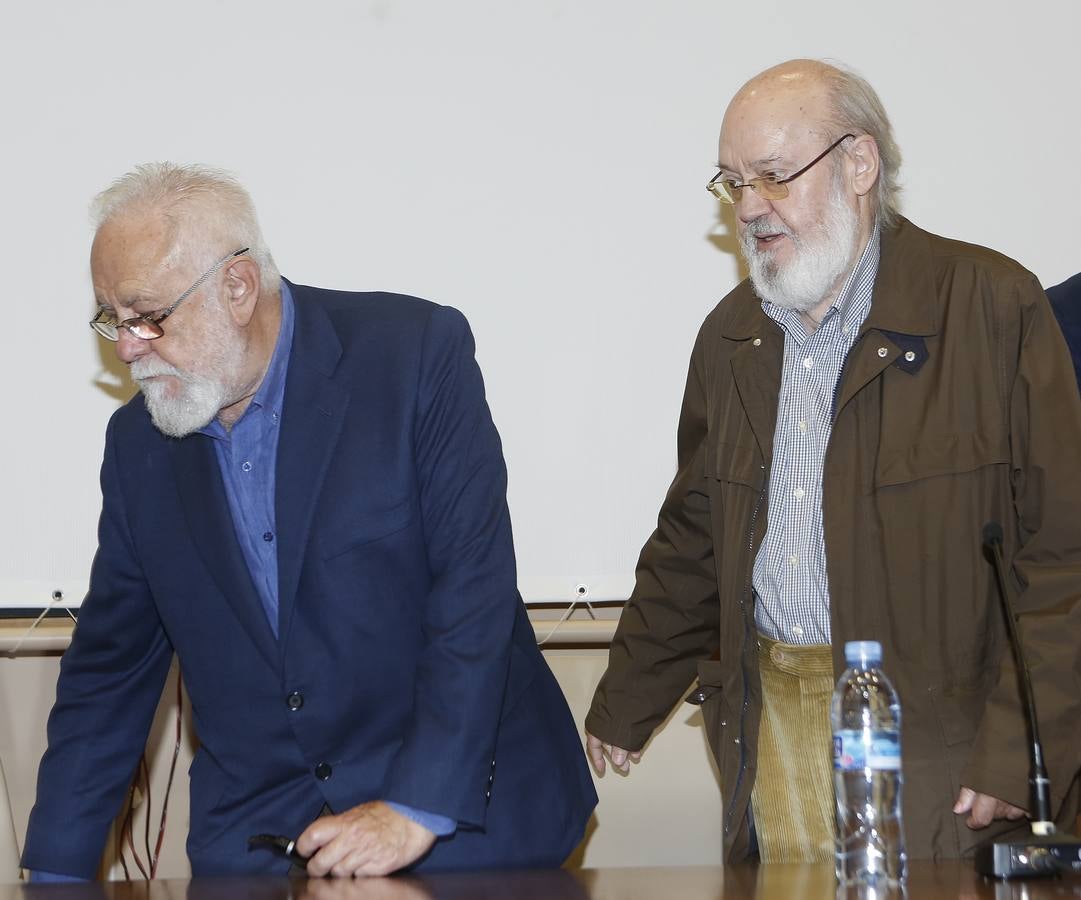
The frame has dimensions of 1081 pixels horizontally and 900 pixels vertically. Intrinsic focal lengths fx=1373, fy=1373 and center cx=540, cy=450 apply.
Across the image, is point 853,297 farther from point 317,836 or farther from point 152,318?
point 317,836

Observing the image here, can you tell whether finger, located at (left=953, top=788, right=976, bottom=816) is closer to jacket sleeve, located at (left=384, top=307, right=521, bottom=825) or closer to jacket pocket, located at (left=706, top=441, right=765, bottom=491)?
jacket pocket, located at (left=706, top=441, right=765, bottom=491)

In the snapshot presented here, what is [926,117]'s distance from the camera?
11.7ft

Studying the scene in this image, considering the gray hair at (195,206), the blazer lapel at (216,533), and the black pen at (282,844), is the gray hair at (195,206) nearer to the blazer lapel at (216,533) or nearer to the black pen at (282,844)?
the blazer lapel at (216,533)

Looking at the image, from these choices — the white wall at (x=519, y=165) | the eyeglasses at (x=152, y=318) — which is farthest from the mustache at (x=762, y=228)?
the eyeglasses at (x=152, y=318)

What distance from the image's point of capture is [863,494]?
8.32 feet

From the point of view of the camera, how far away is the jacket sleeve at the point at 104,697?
2521mm

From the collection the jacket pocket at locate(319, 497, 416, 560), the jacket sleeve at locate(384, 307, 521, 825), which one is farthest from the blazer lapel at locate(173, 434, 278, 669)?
the jacket sleeve at locate(384, 307, 521, 825)

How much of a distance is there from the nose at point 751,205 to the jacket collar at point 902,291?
23 centimetres

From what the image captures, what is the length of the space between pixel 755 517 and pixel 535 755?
25.2 inches

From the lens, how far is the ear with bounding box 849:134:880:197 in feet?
9.04

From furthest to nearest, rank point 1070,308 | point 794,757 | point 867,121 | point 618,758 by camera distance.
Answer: point 1070,308 → point 618,758 → point 867,121 → point 794,757

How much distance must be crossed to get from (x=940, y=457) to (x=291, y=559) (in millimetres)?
1180

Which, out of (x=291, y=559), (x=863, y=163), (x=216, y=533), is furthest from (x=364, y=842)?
(x=863, y=163)

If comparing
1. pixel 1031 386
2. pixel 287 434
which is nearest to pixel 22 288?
pixel 287 434
